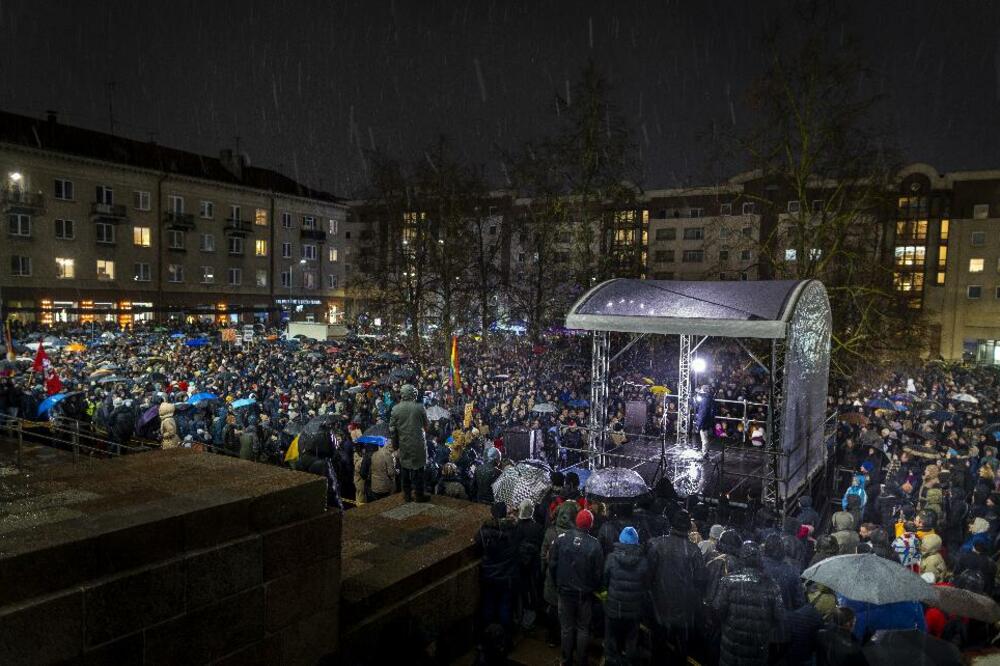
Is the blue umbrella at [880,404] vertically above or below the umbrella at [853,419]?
above

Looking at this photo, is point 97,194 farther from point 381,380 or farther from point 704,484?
point 704,484

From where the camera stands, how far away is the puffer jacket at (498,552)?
6.57 meters

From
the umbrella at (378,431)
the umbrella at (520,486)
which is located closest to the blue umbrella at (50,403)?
the umbrella at (378,431)

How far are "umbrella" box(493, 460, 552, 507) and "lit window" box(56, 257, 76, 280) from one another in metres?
45.6

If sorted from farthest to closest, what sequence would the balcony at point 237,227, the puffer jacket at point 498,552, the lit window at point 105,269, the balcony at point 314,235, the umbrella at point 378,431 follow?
the balcony at point 314,235 → the balcony at point 237,227 → the lit window at point 105,269 → the umbrella at point 378,431 → the puffer jacket at point 498,552

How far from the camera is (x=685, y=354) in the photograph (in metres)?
15.5

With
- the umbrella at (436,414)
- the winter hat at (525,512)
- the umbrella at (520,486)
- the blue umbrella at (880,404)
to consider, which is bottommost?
the blue umbrella at (880,404)

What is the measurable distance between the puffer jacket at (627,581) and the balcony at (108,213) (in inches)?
1931

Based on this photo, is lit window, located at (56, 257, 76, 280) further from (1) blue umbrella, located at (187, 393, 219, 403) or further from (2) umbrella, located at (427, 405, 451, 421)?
(2) umbrella, located at (427, 405, 451, 421)

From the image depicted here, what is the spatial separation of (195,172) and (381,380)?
3911cm

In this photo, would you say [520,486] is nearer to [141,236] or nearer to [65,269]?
[65,269]

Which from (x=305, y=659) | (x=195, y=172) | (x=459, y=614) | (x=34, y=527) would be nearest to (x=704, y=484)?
(x=459, y=614)

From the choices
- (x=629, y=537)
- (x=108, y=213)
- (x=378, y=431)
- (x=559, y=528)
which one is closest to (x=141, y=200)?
(x=108, y=213)

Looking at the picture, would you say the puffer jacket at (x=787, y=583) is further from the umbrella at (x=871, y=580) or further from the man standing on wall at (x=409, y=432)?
the man standing on wall at (x=409, y=432)
